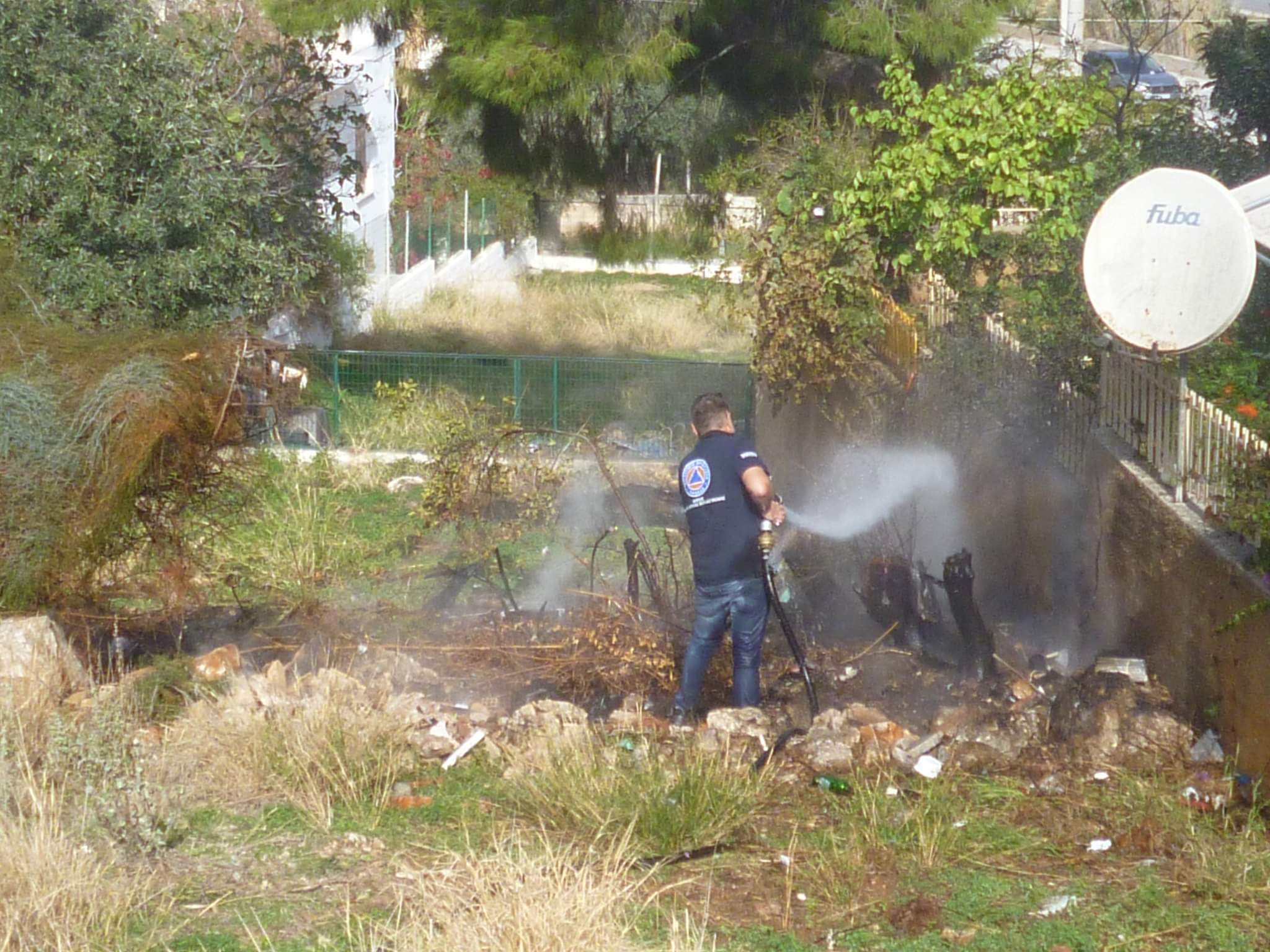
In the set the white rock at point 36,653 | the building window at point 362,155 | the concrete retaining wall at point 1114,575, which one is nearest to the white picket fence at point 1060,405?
the concrete retaining wall at point 1114,575

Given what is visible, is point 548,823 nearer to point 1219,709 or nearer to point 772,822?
point 772,822

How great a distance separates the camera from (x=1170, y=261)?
6.20 metres

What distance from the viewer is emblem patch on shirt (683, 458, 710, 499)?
658cm

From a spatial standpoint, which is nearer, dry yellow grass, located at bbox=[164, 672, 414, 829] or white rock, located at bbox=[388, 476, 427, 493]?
dry yellow grass, located at bbox=[164, 672, 414, 829]

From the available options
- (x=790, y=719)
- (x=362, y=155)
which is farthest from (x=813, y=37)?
(x=362, y=155)

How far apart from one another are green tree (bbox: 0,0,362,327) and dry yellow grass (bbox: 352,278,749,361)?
9.07m

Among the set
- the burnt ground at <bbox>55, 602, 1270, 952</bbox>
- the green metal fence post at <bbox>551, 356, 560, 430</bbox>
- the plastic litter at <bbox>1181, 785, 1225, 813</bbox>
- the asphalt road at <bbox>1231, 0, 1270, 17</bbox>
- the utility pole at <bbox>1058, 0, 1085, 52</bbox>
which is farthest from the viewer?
the asphalt road at <bbox>1231, 0, 1270, 17</bbox>

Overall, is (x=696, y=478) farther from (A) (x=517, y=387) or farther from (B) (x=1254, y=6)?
(B) (x=1254, y=6)

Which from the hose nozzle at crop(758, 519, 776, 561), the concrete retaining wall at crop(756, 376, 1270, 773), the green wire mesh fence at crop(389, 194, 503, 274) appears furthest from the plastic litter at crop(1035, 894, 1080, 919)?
the green wire mesh fence at crop(389, 194, 503, 274)

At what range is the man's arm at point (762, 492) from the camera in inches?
252

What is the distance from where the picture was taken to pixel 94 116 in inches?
400

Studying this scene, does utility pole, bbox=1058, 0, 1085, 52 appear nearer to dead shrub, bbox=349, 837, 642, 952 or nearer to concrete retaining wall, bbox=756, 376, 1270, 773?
concrete retaining wall, bbox=756, 376, 1270, 773

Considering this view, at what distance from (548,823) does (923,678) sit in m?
2.92

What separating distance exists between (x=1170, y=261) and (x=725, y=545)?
7.59 feet
